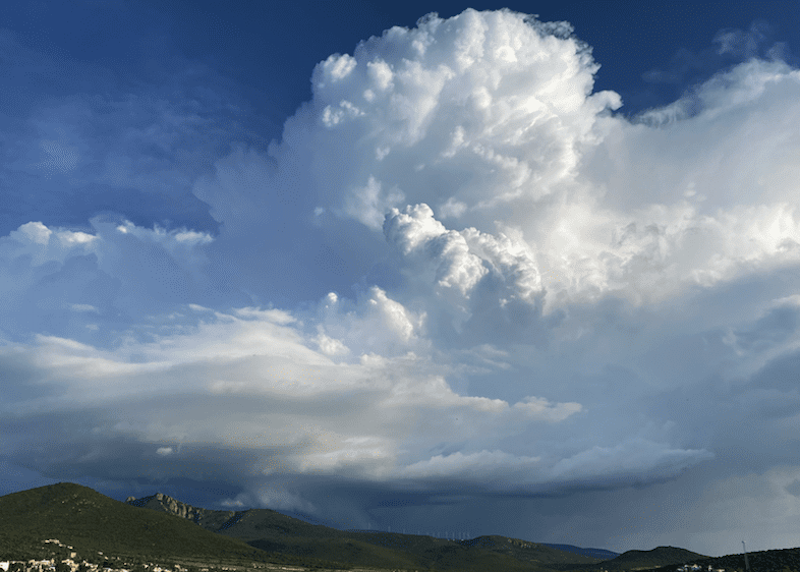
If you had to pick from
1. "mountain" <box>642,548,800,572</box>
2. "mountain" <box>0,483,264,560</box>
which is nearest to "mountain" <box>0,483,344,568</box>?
"mountain" <box>0,483,264,560</box>

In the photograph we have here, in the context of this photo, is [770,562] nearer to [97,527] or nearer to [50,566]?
[50,566]

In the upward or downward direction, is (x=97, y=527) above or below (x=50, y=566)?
above

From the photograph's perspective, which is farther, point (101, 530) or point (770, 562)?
point (101, 530)

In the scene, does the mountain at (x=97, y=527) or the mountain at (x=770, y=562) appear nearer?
the mountain at (x=770, y=562)

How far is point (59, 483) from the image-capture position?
189750mm

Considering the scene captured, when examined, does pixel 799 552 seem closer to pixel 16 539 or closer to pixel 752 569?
pixel 752 569

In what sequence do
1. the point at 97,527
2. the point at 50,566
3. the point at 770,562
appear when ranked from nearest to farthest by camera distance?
the point at 50,566, the point at 770,562, the point at 97,527

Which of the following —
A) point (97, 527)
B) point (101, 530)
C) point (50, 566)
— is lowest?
point (50, 566)

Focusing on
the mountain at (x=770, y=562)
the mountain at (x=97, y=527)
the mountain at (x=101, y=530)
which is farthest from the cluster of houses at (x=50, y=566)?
the mountain at (x=770, y=562)

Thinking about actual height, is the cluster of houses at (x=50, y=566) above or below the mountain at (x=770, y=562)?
below

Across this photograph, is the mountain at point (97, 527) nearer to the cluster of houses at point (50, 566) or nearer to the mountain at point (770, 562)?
Result: the cluster of houses at point (50, 566)

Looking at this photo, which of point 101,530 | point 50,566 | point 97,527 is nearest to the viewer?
point 50,566

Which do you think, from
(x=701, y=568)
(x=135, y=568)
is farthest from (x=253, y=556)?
(x=701, y=568)

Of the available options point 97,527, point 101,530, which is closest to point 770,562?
point 101,530
